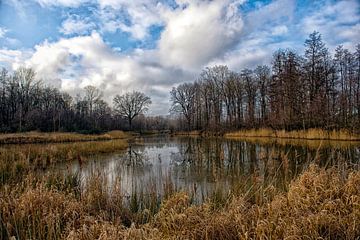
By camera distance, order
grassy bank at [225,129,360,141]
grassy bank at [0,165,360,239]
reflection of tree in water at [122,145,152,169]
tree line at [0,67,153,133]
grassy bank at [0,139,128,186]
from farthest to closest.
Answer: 1. tree line at [0,67,153,133]
2. grassy bank at [225,129,360,141]
3. reflection of tree in water at [122,145,152,169]
4. grassy bank at [0,139,128,186]
5. grassy bank at [0,165,360,239]

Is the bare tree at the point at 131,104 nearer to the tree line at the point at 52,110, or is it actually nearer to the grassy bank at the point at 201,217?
the tree line at the point at 52,110

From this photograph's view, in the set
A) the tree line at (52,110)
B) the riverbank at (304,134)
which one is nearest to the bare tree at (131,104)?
the tree line at (52,110)

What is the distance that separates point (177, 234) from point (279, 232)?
1204 mm

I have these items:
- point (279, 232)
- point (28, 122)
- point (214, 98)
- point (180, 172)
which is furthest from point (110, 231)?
point (214, 98)

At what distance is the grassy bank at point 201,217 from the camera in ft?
10.5

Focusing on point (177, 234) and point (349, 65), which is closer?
point (177, 234)

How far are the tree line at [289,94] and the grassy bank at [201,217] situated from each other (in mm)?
18439

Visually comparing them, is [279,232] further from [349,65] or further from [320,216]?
[349,65]

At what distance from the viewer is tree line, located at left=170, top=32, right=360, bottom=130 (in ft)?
83.0

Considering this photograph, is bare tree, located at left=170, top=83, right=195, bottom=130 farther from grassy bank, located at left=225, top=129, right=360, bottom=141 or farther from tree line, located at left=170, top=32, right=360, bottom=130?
grassy bank, located at left=225, top=129, right=360, bottom=141

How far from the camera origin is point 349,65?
31.4m

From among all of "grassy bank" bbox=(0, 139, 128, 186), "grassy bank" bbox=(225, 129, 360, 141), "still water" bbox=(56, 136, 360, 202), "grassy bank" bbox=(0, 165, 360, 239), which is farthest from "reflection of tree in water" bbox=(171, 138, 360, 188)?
"grassy bank" bbox=(225, 129, 360, 141)

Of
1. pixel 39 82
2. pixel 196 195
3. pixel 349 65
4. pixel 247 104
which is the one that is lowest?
pixel 196 195

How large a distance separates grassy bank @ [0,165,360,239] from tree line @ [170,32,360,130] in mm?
18439
